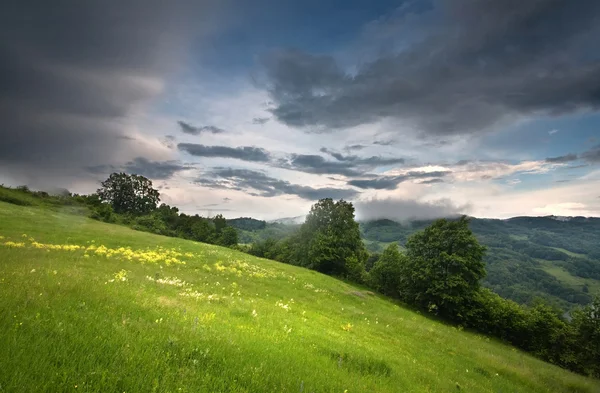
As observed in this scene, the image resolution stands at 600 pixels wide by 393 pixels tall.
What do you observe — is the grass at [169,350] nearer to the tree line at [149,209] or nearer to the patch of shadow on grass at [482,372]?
the patch of shadow on grass at [482,372]

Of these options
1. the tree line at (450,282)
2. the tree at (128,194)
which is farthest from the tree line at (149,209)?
the tree line at (450,282)

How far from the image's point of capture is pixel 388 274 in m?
58.8

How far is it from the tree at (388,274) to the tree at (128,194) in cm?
10559

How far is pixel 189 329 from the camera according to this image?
845 cm

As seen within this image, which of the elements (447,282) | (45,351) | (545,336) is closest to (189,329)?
(45,351)

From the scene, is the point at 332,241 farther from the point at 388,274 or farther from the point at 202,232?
the point at 202,232

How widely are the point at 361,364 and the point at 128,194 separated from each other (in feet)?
453

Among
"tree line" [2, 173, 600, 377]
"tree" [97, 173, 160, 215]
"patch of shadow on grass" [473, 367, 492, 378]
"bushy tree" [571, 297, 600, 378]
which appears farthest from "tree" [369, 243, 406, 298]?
"tree" [97, 173, 160, 215]

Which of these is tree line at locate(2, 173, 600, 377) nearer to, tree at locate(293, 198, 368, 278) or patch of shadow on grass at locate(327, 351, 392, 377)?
tree at locate(293, 198, 368, 278)

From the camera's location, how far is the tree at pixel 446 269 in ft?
149

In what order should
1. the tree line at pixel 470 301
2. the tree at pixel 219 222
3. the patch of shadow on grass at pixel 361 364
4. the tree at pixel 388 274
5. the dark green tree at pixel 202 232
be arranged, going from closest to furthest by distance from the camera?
the patch of shadow on grass at pixel 361 364 → the tree line at pixel 470 301 → the tree at pixel 388 274 → the dark green tree at pixel 202 232 → the tree at pixel 219 222

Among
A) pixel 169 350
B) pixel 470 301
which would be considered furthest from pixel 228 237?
pixel 169 350

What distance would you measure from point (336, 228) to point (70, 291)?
198 feet

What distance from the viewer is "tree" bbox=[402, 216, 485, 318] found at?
45.5 m
